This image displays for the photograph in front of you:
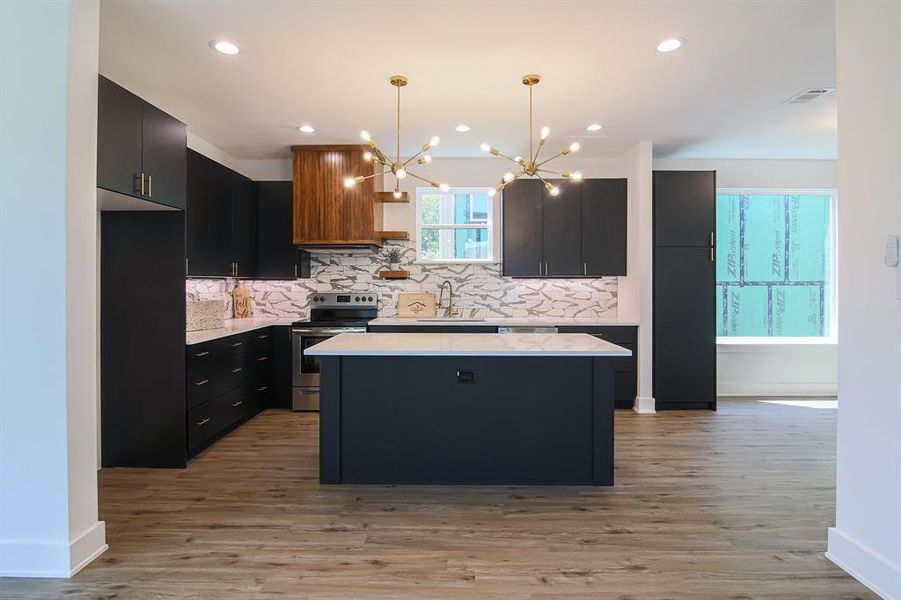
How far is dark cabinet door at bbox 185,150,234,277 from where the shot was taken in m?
3.95

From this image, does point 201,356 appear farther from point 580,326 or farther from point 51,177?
point 580,326

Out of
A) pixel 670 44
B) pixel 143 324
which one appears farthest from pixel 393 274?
pixel 670 44

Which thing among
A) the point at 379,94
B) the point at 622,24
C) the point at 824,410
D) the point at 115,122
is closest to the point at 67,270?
the point at 115,122

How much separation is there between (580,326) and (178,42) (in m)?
3.96

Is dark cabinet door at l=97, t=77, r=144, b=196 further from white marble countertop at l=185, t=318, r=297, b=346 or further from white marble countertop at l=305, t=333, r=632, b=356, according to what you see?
white marble countertop at l=305, t=333, r=632, b=356

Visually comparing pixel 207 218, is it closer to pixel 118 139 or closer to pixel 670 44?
pixel 118 139

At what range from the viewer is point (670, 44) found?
2883 mm

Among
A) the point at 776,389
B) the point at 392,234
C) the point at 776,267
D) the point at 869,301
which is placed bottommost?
the point at 776,389

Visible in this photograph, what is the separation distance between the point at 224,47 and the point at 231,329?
91.5 inches

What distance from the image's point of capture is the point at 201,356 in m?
3.61

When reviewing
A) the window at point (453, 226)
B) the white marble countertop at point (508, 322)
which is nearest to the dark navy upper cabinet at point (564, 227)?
the window at point (453, 226)

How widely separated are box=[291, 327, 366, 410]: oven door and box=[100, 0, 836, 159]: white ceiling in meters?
1.89

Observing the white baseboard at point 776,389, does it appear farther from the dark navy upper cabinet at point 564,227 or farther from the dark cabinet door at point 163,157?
the dark cabinet door at point 163,157

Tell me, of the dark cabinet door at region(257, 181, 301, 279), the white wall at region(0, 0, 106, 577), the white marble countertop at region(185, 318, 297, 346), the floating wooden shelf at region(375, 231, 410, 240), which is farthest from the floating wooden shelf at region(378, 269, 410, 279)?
the white wall at region(0, 0, 106, 577)
